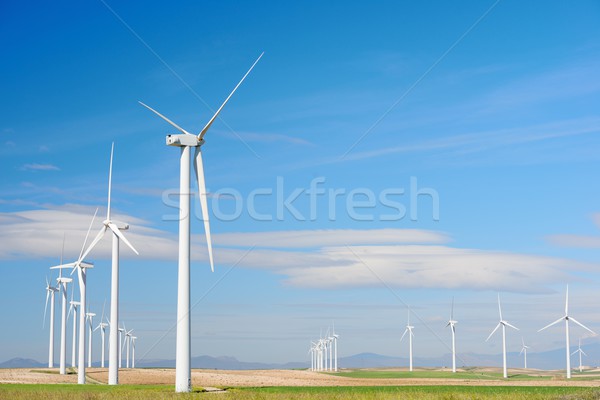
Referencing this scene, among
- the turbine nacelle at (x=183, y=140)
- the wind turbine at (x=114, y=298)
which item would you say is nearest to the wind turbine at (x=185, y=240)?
the turbine nacelle at (x=183, y=140)

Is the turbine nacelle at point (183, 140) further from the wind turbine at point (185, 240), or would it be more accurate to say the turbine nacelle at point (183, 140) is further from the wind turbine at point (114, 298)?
the wind turbine at point (114, 298)

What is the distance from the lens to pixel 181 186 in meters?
53.9

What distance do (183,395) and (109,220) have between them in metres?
32.4

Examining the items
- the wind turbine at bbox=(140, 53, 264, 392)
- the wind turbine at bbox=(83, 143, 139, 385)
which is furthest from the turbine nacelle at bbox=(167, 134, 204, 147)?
the wind turbine at bbox=(83, 143, 139, 385)

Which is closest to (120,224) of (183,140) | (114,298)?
(114,298)

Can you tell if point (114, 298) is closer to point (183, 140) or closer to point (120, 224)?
point (120, 224)

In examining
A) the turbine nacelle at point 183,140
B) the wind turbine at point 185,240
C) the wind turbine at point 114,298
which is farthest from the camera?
the wind turbine at point 114,298

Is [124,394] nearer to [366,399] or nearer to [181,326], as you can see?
[181,326]

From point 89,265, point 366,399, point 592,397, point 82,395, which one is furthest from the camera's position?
point 89,265

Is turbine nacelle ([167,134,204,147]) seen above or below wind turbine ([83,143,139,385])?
above

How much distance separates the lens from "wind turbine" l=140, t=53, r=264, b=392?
164 ft

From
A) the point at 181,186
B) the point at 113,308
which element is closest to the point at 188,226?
the point at 181,186

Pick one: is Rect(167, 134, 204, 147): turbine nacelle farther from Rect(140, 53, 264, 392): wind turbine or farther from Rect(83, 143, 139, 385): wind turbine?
Rect(83, 143, 139, 385): wind turbine

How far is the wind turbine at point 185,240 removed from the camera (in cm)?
5009
